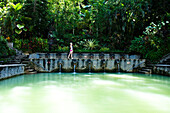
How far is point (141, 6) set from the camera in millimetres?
21094

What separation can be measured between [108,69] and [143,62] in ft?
13.2

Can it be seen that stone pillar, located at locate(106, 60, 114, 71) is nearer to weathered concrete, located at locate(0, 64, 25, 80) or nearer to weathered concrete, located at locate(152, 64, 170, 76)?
weathered concrete, located at locate(152, 64, 170, 76)

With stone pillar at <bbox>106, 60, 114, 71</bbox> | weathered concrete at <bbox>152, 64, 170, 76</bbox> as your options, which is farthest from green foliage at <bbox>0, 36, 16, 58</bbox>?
weathered concrete at <bbox>152, 64, 170, 76</bbox>

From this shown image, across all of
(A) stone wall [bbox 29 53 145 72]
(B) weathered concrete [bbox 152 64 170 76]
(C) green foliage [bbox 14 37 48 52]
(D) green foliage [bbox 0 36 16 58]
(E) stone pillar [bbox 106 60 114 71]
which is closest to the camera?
(B) weathered concrete [bbox 152 64 170 76]

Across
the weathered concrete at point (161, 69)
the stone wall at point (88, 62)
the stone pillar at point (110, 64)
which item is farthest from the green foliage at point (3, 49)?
the weathered concrete at point (161, 69)

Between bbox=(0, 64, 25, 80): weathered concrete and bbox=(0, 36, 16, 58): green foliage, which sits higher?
bbox=(0, 36, 16, 58): green foliage

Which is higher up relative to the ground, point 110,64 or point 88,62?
point 88,62

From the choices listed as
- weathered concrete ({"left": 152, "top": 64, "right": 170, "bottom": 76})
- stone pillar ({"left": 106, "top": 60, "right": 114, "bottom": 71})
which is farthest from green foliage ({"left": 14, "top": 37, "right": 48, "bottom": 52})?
weathered concrete ({"left": 152, "top": 64, "right": 170, "bottom": 76})

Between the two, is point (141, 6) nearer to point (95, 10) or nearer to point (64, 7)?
point (95, 10)

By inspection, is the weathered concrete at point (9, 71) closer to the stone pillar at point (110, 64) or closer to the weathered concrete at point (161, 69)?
the stone pillar at point (110, 64)

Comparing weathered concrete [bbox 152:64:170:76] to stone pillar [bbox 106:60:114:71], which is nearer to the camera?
weathered concrete [bbox 152:64:170:76]

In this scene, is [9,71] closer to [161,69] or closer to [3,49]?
[3,49]

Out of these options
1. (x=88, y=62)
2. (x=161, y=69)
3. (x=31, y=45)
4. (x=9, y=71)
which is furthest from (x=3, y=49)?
(x=161, y=69)

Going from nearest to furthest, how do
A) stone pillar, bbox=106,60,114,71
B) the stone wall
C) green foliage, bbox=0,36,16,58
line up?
green foliage, bbox=0,36,16,58 < the stone wall < stone pillar, bbox=106,60,114,71
